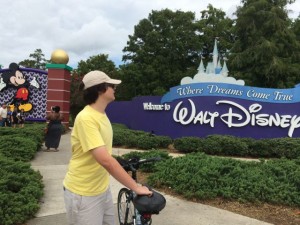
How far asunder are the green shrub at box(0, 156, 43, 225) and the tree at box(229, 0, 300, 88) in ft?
80.6

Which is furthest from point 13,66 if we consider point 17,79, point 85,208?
point 85,208

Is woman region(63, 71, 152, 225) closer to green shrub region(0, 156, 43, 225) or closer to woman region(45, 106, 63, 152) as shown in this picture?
green shrub region(0, 156, 43, 225)

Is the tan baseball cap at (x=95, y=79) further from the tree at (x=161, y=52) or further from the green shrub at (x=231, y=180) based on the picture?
the tree at (x=161, y=52)

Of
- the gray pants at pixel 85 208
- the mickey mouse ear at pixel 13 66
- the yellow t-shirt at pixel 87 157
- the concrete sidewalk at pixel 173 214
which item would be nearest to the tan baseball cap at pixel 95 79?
the yellow t-shirt at pixel 87 157

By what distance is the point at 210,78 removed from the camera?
16.1m

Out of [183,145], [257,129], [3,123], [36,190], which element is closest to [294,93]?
[257,129]

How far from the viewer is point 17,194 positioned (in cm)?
550

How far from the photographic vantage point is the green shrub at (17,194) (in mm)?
4980

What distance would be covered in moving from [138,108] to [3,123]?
21.5 feet

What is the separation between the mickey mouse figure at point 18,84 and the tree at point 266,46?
15.9 m

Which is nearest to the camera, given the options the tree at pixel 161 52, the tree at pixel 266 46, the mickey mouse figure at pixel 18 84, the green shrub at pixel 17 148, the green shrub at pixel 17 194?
the green shrub at pixel 17 194

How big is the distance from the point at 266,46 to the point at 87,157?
27.3 meters

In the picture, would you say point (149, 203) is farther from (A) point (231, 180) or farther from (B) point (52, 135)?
(B) point (52, 135)

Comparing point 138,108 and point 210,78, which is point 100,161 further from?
point 138,108
